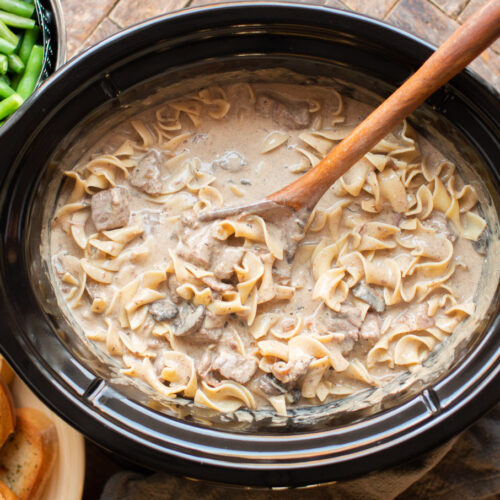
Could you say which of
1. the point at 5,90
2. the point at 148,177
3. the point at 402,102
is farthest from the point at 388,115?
the point at 5,90

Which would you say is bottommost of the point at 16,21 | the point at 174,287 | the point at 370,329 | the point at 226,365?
the point at 226,365

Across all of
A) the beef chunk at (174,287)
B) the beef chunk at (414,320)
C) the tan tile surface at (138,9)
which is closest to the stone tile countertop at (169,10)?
the tan tile surface at (138,9)

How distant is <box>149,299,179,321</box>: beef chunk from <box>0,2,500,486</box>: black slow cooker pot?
0.37 m

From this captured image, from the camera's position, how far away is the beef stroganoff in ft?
10.4

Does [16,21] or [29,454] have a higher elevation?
[16,21]

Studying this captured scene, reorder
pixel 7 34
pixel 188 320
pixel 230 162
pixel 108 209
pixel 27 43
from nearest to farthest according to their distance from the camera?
pixel 188 320 → pixel 108 209 → pixel 230 162 → pixel 7 34 → pixel 27 43

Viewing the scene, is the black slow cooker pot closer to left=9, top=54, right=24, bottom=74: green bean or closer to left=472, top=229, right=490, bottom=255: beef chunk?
left=472, top=229, right=490, bottom=255: beef chunk

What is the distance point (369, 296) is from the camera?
10.6ft

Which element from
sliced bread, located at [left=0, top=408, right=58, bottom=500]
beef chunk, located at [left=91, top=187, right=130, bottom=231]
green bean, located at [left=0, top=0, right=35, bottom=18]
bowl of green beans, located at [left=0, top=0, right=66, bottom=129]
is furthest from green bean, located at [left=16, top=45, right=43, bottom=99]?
sliced bread, located at [left=0, top=408, right=58, bottom=500]

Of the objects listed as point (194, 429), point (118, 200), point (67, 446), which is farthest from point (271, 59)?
point (67, 446)

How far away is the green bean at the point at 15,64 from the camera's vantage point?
3.67 meters

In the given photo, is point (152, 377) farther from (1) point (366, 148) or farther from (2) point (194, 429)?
(1) point (366, 148)

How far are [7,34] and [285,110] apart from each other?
5.57ft

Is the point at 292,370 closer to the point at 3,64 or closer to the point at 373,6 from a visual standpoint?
the point at 373,6
